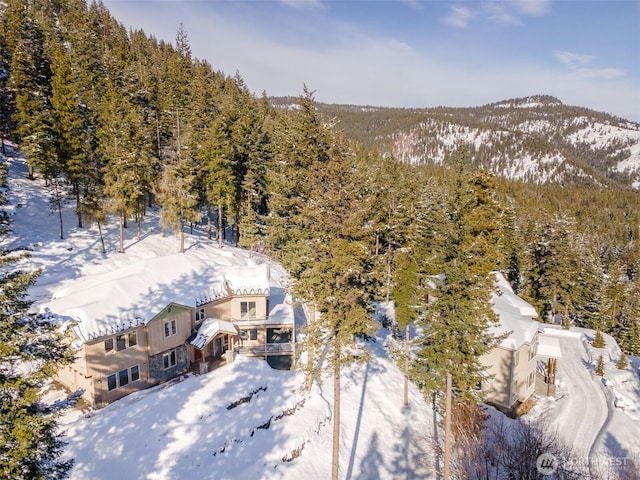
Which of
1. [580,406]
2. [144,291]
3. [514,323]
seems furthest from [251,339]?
[580,406]

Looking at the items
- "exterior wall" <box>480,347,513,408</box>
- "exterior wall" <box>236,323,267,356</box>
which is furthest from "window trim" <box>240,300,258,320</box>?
"exterior wall" <box>480,347,513,408</box>

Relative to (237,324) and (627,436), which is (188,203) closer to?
(237,324)

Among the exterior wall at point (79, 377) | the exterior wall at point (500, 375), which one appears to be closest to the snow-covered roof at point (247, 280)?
the exterior wall at point (79, 377)

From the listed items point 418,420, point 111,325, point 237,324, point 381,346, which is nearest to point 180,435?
point 111,325

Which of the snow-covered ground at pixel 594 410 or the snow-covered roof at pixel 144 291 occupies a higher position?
the snow-covered roof at pixel 144 291

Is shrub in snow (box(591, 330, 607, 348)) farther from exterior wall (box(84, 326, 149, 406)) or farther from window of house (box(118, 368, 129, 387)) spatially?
window of house (box(118, 368, 129, 387))

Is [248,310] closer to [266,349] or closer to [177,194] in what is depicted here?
[266,349]

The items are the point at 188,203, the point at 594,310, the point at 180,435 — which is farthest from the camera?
the point at 594,310

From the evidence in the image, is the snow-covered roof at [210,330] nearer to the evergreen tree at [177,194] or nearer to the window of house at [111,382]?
the window of house at [111,382]
